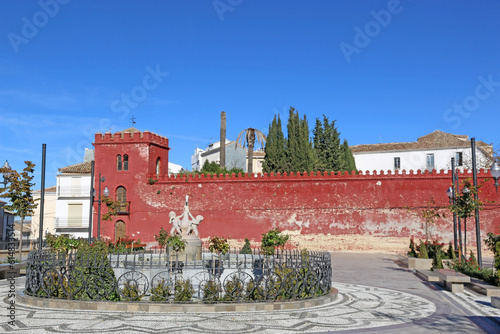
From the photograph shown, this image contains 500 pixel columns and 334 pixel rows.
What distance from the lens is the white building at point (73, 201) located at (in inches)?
1415

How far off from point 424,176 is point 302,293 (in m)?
19.0

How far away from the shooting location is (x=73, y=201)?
3691 cm

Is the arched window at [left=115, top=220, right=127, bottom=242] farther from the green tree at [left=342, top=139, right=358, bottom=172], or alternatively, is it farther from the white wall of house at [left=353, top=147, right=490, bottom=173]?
the white wall of house at [left=353, top=147, right=490, bottom=173]

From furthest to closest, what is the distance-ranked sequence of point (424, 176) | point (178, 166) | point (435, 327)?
1. point (178, 166)
2. point (424, 176)
3. point (435, 327)

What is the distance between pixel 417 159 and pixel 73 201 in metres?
32.8

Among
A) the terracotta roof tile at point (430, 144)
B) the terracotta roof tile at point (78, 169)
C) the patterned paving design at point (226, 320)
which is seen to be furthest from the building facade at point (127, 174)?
the terracotta roof tile at point (430, 144)

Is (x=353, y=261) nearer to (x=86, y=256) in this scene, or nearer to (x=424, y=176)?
(x=424, y=176)

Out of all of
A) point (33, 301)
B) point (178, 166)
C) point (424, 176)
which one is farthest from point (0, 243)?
point (178, 166)

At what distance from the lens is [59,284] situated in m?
9.27

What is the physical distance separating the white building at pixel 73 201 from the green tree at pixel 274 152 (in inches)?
575

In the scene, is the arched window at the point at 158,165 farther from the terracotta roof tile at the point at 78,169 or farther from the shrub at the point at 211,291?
the shrub at the point at 211,291

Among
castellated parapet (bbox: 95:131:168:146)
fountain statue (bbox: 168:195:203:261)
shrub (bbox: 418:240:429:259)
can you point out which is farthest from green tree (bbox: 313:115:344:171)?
fountain statue (bbox: 168:195:203:261)

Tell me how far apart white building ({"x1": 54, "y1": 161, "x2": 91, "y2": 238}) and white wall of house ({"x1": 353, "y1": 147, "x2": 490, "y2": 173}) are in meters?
27.4

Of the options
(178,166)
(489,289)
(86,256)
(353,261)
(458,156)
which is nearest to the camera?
(86,256)
